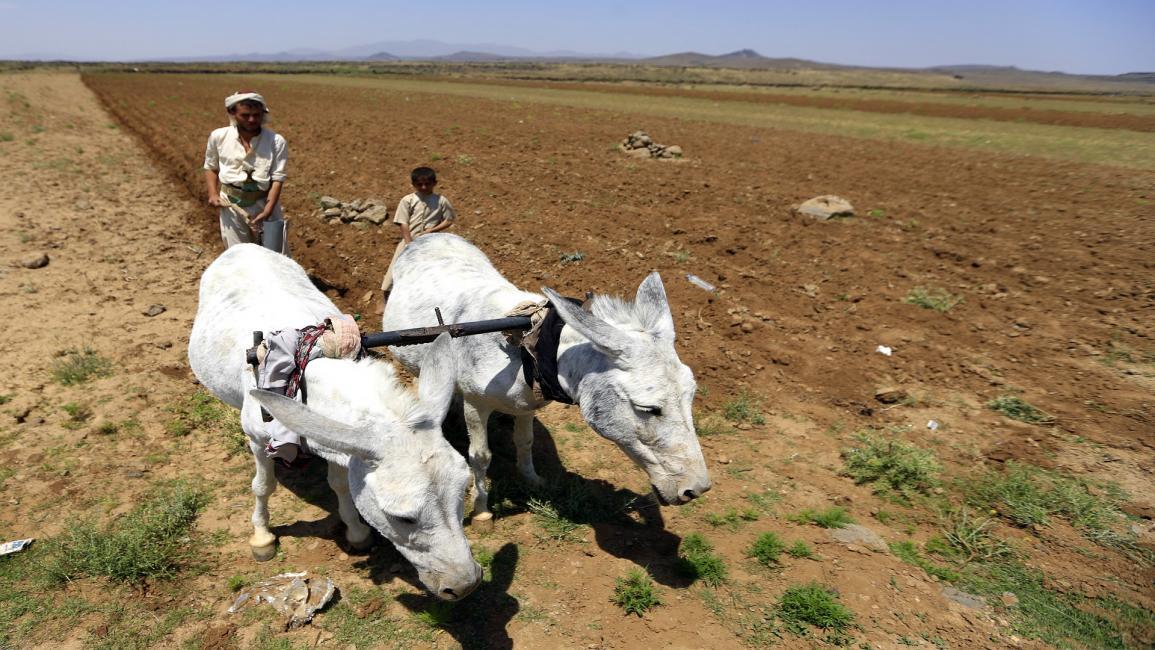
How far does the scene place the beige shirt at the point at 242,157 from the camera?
556cm

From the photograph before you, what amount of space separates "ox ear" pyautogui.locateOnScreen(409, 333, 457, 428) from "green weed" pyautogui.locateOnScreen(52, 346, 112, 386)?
5249mm

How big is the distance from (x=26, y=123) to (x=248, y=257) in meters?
27.1

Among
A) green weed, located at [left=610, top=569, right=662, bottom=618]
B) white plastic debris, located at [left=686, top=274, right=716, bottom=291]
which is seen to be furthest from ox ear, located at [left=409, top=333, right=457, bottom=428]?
white plastic debris, located at [left=686, top=274, right=716, bottom=291]

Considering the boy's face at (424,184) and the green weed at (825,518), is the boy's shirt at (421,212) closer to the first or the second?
the boy's face at (424,184)

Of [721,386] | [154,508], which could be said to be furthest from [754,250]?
[154,508]

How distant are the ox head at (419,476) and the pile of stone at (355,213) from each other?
346 inches

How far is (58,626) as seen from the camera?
3.35 metres

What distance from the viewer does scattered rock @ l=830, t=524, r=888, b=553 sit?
4145 mm

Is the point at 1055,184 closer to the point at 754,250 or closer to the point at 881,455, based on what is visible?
the point at 754,250

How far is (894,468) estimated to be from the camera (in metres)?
4.93

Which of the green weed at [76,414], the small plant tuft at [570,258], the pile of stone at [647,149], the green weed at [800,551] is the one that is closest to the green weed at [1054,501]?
the green weed at [800,551]

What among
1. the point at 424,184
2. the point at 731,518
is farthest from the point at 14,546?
the point at 731,518

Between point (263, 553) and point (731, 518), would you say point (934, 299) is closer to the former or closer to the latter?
point (731, 518)

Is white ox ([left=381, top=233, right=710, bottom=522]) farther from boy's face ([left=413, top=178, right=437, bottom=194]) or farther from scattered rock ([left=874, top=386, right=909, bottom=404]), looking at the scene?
scattered rock ([left=874, top=386, right=909, bottom=404])
